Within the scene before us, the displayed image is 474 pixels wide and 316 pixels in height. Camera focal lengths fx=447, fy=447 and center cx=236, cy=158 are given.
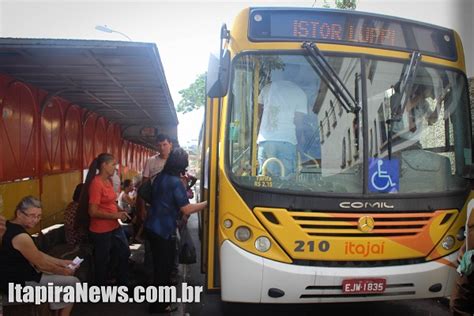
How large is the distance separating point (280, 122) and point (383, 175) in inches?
42.2

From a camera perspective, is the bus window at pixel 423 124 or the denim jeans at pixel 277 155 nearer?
the denim jeans at pixel 277 155

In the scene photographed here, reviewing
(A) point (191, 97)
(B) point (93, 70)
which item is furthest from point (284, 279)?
(A) point (191, 97)

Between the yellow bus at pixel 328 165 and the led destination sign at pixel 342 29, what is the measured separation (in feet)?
0.04

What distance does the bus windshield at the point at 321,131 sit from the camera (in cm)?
410

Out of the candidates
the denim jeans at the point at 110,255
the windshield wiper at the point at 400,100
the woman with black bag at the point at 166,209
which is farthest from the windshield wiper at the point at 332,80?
the denim jeans at the point at 110,255

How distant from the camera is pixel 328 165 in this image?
4117 mm

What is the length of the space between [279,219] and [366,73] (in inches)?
Result: 63.4

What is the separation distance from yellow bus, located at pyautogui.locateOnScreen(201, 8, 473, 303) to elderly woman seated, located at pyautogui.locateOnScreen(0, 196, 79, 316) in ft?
4.71

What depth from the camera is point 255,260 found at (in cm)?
391

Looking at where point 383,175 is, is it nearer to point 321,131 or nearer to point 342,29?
point 321,131

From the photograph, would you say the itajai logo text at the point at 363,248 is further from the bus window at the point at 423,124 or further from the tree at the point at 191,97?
the tree at the point at 191,97

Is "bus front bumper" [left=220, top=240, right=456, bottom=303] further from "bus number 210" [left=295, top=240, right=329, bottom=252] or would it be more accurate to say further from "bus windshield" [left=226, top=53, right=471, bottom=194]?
"bus windshield" [left=226, top=53, right=471, bottom=194]

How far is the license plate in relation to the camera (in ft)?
12.9

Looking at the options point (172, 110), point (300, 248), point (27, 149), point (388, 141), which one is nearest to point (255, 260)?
point (300, 248)
